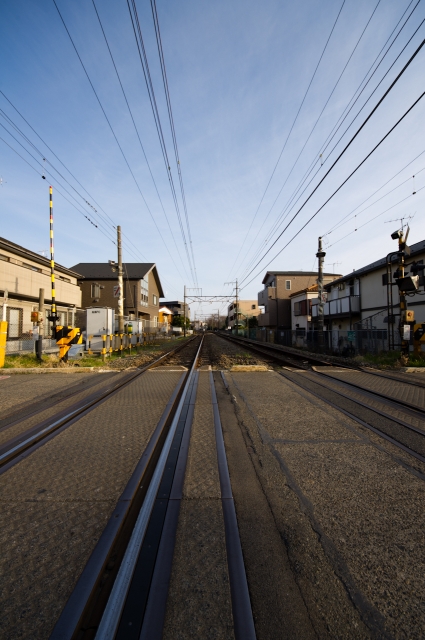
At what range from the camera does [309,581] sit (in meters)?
2.04

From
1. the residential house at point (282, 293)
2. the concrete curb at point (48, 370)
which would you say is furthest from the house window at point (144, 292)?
the concrete curb at point (48, 370)

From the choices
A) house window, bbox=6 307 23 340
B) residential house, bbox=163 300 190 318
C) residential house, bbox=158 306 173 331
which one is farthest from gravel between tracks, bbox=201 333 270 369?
residential house, bbox=163 300 190 318

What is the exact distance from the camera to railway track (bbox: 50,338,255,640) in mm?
1728

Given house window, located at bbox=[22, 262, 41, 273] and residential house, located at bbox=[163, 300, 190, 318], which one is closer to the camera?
house window, located at bbox=[22, 262, 41, 273]

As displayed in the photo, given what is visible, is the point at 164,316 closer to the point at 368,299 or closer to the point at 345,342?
the point at 368,299

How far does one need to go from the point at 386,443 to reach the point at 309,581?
2846 mm

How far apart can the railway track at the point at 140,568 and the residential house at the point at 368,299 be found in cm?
2113

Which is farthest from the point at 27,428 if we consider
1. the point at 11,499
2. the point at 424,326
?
the point at 424,326

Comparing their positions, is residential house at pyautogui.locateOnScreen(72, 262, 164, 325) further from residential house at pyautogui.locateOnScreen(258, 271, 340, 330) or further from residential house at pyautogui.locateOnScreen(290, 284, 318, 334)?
residential house at pyautogui.locateOnScreen(290, 284, 318, 334)

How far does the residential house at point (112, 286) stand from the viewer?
4262 centimetres

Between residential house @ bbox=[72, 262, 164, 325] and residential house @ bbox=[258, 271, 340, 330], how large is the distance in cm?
1808

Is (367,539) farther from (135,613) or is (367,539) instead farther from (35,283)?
(35,283)

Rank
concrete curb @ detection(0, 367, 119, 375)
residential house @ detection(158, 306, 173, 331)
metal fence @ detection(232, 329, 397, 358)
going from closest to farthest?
concrete curb @ detection(0, 367, 119, 375)
metal fence @ detection(232, 329, 397, 358)
residential house @ detection(158, 306, 173, 331)

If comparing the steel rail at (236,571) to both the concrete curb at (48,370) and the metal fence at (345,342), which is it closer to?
the concrete curb at (48,370)
